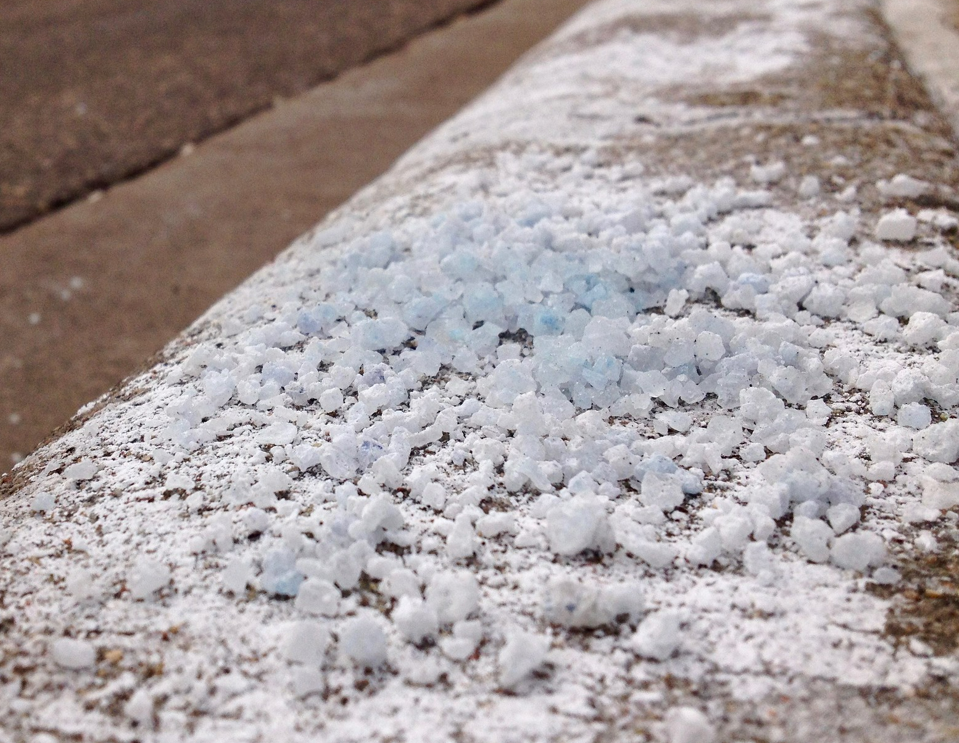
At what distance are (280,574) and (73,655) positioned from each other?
0.20m

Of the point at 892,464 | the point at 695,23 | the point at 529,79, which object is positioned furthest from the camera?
the point at 695,23

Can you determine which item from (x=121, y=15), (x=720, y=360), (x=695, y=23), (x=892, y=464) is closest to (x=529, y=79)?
(x=695, y=23)

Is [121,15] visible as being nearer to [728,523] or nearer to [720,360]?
[720,360]

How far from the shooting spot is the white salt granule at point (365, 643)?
80 cm

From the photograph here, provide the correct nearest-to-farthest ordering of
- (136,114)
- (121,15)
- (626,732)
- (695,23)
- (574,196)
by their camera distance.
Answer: (626,732) < (574,196) < (695,23) < (136,114) < (121,15)

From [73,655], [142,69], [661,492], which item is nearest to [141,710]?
[73,655]

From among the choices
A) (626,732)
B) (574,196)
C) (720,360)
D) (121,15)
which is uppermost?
(121,15)

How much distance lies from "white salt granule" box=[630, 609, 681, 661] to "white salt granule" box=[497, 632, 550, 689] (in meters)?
0.09

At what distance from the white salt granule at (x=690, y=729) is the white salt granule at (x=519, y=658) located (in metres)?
0.13

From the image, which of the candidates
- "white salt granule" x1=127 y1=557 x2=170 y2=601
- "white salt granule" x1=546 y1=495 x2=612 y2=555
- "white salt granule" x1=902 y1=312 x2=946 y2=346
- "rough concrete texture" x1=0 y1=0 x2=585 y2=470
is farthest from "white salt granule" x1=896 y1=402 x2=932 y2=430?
"rough concrete texture" x1=0 y1=0 x2=585 y2=470

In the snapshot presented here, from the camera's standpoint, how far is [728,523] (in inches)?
36.9

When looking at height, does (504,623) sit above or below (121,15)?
below

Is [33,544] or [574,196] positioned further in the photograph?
[574,196]

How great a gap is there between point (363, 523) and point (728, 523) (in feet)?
1.29
